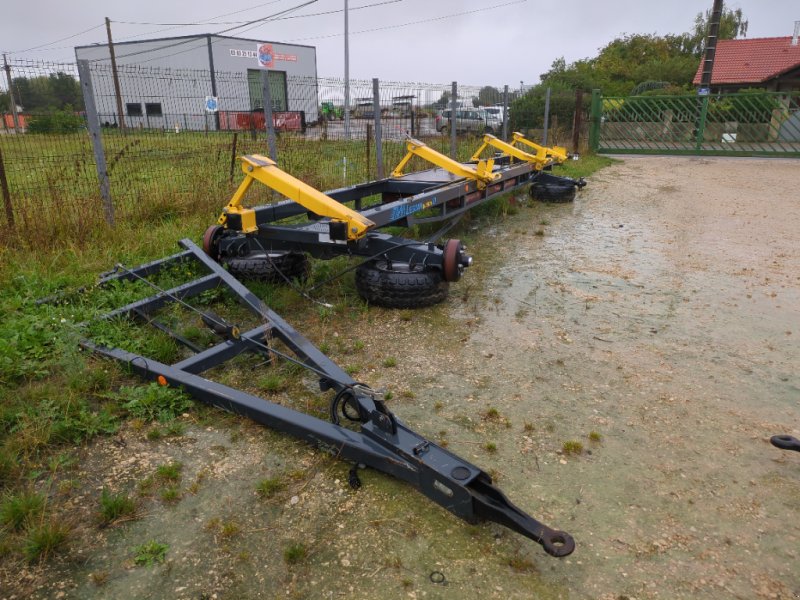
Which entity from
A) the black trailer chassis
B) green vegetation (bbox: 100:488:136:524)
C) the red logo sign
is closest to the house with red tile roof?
the red logo sign

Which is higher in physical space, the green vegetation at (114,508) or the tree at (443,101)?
the tree at (443,101)

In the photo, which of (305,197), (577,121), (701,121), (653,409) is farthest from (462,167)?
(701,121)

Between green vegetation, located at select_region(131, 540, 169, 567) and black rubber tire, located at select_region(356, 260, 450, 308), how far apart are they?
253 centimetres

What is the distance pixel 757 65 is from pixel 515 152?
86.9ft

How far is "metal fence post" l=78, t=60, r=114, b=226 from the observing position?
5594 mm

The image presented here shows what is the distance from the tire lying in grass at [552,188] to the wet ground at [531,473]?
481 cm

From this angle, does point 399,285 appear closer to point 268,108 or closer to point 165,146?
point 268,108

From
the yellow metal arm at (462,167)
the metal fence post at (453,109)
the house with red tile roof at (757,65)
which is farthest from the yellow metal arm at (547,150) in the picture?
the house with red tile roof at (757,65)

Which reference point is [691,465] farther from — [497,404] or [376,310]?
[376,310]

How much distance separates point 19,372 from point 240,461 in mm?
1530

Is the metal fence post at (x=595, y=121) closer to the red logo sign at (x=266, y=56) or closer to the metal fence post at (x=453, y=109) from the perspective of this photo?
the metal fence post at (x=453, y=109)

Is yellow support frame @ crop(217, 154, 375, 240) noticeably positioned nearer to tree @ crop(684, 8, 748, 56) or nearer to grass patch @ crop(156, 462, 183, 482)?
grass patch @ crop(156, 462, 183, 482)

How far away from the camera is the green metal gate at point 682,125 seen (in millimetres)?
18828

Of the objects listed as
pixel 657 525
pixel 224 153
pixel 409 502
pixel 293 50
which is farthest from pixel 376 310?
pixel 293 50
